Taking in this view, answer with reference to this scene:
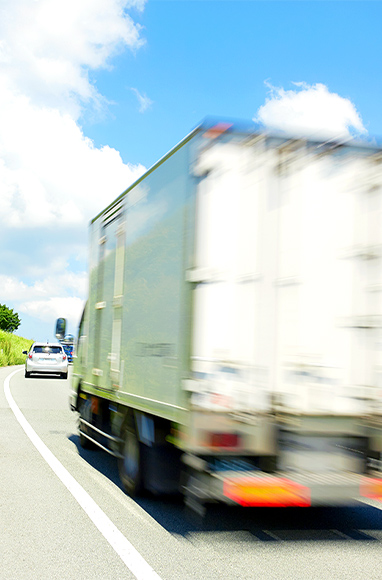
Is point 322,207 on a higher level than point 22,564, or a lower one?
higher

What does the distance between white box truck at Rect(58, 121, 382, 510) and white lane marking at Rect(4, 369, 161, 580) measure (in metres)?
0.58

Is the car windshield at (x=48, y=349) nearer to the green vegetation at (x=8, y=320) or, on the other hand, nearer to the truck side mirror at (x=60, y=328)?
the truck side mirror at (x=60, y=328)

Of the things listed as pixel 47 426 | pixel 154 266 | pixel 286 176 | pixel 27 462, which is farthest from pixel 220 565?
pixel 47 426

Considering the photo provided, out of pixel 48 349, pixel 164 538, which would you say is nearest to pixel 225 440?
pixel 164 538

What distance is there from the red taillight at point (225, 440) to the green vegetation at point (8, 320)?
145 m

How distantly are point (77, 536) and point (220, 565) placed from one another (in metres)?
1.28

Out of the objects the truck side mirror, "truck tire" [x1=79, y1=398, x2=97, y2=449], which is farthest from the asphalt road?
the truck side mirror

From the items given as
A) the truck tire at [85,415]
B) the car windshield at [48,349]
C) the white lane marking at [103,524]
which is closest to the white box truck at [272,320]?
the white lane marking at [103,524]

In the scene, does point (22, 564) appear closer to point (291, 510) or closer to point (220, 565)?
point (220, 565)

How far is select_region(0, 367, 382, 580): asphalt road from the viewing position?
14.6 feet

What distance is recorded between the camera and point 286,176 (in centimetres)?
508

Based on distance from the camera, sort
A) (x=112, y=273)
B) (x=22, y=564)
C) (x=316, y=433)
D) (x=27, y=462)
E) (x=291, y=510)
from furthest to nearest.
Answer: (x=27, y=462) < (x=112, y=273) < (x=291, y=510) < (x=316, y=433) < (x=22, y=564)

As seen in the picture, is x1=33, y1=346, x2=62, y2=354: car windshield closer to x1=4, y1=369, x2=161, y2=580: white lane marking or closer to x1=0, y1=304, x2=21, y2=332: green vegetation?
x1=4, y1=369, x2=161, y2=580: white lane marking

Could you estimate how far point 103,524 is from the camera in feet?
18.2
